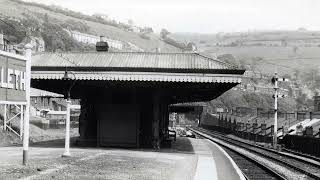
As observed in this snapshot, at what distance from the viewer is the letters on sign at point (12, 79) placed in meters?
15.7

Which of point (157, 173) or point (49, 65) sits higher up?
point (49, 65)

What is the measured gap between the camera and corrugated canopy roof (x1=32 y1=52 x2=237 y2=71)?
2877cm

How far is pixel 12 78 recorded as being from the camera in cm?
1648

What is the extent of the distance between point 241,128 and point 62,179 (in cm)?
7002

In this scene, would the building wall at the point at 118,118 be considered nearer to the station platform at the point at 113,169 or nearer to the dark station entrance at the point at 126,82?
the dark station entrance at the point at 126,82

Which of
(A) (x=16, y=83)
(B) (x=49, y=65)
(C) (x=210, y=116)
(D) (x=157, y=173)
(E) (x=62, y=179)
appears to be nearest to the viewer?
(E) (x=62, y=179)

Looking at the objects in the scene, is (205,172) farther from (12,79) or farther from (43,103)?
(43,103)

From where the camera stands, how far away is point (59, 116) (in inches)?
3125

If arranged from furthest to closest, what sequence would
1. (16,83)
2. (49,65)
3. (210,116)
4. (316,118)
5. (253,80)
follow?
1. (253,80)
2. (210,116)
3. (316,118)
4. (49,65)
5. (16,83)

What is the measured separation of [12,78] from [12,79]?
0.04 m

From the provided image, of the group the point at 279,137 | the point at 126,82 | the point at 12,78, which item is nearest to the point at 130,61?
the point at 126,82

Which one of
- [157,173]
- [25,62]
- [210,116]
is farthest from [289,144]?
[210,116]

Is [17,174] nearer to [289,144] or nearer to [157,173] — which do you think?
[157,173]

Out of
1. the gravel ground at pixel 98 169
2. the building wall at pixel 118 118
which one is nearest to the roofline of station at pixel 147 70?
the building wall at pixel 118 118
